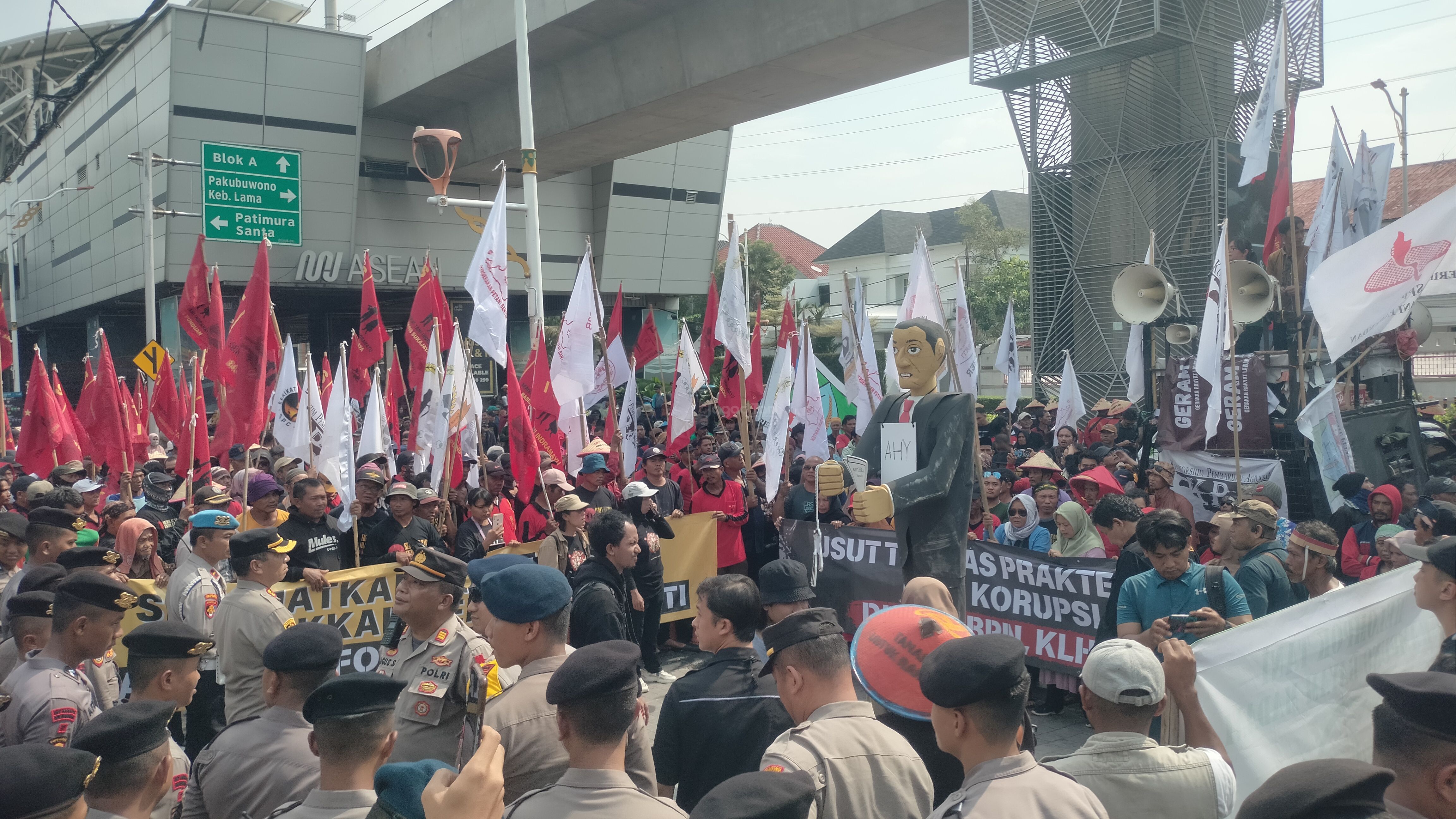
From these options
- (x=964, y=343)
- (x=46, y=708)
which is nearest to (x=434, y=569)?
(x=46, y=708)

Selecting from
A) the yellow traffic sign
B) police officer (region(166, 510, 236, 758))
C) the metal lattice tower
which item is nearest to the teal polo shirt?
police officer (region(166, 510, 236, 758))

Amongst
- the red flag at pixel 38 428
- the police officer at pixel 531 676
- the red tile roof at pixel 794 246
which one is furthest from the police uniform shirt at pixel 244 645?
the red tile roof at pixel 794 246

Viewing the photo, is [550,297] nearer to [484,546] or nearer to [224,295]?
[224,295]

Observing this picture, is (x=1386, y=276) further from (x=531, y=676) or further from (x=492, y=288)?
(x=492, y=288)

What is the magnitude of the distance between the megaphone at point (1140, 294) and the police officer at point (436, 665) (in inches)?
425

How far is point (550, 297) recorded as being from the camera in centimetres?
3391

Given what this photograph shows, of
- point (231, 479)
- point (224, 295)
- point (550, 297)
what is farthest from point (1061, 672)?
point (550, 297)

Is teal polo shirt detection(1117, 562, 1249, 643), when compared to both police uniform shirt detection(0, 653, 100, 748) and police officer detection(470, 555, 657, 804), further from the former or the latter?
police uniform shirt detection(0, 653, 100, 748)

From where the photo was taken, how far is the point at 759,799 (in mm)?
2018

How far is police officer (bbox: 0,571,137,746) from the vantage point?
11.8 ft

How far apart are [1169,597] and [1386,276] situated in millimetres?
2466

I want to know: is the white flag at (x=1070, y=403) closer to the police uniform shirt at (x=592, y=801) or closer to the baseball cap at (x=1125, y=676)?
the baseball cap at (x=1125, y=676)

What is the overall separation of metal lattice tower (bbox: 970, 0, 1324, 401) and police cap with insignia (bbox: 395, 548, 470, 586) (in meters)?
14.4

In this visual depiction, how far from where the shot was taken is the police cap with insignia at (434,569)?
394 cm
